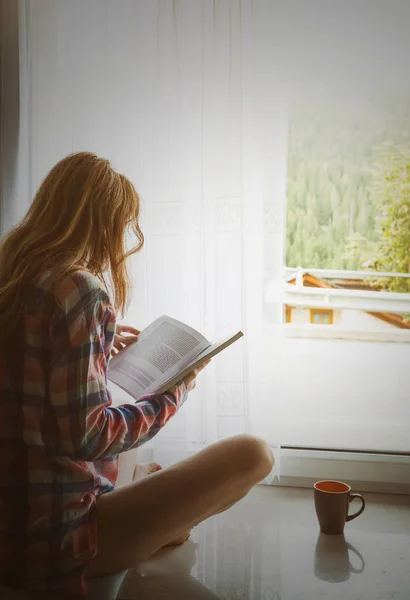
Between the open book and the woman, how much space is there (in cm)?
4

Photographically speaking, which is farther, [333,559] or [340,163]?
[340,163]

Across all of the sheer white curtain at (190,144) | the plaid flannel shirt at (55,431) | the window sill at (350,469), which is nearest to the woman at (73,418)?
the plaid flannel shirt at (55,431)

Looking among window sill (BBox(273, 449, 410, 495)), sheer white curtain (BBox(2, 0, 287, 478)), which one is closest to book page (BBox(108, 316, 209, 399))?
sheer white curtain (BBox(2, 0, 287, 478))

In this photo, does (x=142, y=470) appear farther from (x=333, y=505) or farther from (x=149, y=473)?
(x=333, y=505)

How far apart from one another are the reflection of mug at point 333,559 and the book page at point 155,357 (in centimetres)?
66

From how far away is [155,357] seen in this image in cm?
151

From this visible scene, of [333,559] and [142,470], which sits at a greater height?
[142,470]

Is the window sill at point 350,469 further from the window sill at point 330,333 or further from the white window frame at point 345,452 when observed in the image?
the window sill at point 330,333

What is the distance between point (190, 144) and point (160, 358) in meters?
0.89

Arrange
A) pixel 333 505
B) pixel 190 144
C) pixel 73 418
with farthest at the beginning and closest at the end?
1. pixel 190 144
2. pixel 333 505
3. pixel 73 418

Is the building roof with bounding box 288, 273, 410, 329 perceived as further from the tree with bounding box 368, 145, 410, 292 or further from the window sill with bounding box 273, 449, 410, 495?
the window sill with bounding box 273, 449, 410, 495

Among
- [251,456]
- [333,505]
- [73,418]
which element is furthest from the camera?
[333,505]

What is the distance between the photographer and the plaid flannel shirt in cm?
124

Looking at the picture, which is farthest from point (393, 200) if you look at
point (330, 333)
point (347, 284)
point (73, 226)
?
point (73, 226)
